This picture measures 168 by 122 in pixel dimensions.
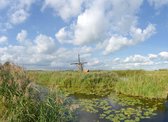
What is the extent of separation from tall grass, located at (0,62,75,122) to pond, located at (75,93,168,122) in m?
3.26

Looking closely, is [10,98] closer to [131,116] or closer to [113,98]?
[131,116]

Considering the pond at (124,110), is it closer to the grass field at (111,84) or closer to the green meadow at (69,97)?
the green meadow at (69,97)

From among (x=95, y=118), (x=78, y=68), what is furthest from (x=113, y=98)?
(x=78, y=68)

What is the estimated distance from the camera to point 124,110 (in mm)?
14297

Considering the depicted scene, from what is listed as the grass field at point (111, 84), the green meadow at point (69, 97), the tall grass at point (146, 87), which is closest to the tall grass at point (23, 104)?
the green meadow at point (69, 97)

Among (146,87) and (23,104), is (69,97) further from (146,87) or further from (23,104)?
(23,104)

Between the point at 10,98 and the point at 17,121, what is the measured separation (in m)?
1.23

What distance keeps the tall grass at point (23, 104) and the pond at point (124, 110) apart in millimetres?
3260

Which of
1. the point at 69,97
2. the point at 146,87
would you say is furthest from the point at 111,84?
the point at 69,97

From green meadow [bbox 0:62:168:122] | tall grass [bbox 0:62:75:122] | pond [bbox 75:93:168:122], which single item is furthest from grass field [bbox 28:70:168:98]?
tall grass [bbox 0:62:75:122]

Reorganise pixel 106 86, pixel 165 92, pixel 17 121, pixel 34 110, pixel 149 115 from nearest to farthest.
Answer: pixel 17 121, pixel 34 110, pixel 149 115, pixel 165 92, pixel 106 86

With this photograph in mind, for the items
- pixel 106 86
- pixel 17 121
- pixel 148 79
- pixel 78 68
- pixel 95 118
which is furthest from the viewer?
pixel 78 68

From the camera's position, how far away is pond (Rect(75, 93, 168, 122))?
12.4 m

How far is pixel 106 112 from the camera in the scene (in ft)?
44.5
